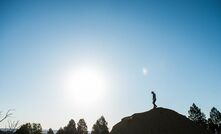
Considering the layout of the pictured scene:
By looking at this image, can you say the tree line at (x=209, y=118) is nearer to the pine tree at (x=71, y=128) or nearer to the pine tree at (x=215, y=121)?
the pine tree at (x=215, y=121)

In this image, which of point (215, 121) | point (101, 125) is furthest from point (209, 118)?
point (101, 125)

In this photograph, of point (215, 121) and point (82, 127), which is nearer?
point (215, 121)

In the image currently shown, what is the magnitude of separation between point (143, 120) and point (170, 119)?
3.60m

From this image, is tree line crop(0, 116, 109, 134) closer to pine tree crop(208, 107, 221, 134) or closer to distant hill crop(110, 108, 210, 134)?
pine tree crop(208, 107, 221, 134)

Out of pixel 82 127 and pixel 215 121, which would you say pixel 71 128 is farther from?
pixel 215 121

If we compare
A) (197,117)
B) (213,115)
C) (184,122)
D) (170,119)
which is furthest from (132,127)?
(213,115)

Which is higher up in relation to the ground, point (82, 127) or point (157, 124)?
point (82, 127)

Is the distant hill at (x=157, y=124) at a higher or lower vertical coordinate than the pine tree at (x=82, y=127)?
lower

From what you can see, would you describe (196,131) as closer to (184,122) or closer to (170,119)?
(184,122)

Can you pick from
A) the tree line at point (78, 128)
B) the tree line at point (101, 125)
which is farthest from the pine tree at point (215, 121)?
the tree line at point (78, 128)

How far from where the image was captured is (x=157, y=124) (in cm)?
2500

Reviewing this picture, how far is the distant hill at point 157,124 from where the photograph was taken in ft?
80.2

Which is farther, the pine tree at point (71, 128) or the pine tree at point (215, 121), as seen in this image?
the pine tree at point (71, 128)

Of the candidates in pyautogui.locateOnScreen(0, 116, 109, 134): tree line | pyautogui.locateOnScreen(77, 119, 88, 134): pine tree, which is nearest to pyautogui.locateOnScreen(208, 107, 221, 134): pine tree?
pyautogui.locateOnScreen(0, 116, 109, 134): tree line
